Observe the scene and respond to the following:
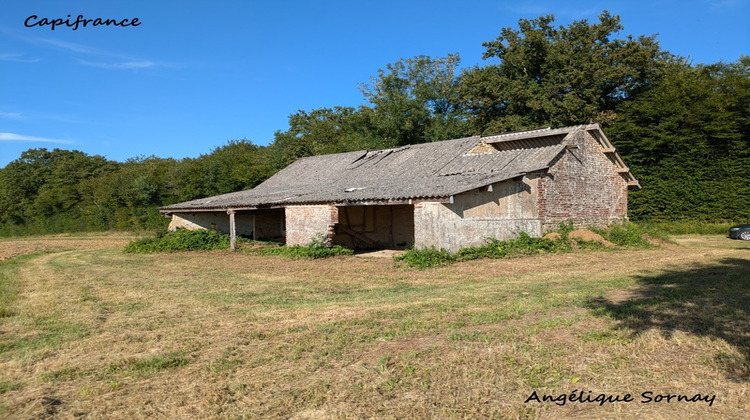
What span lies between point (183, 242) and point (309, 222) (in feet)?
21.4

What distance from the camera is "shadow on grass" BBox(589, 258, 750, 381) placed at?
5.62 m

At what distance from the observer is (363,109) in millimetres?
43500

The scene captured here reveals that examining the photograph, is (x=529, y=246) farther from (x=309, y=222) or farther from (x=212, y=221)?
(x=212, y=221)

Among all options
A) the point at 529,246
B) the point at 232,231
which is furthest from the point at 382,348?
the point at 232,231

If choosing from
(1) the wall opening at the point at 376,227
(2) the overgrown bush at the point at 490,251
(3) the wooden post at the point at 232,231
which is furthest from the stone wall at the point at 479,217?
(3) the wooden post at the point at 232,231

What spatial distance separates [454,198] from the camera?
15672 mm

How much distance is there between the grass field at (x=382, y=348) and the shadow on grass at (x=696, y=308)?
0.03 metres

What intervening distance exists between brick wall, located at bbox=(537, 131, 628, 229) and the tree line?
792cm

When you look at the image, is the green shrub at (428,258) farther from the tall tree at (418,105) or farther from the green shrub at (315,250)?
the tall tree at (418,105)

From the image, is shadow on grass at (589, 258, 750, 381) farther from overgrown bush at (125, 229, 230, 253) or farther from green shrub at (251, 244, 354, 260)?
overgrown bush at (125, 229, 230, 253)

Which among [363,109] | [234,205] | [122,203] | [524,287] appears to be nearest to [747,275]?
[524,287]

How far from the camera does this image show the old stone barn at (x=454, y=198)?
16.1 m

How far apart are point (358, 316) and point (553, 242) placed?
11.0 metres

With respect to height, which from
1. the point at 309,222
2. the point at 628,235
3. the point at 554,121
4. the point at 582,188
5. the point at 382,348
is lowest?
the point at 382,348
